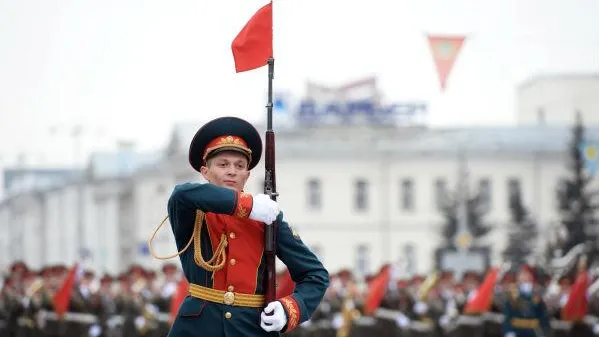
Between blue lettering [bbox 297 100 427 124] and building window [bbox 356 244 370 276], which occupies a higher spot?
blue lettering [bbox 297 100 427 124]

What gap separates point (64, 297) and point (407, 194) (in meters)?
61.5

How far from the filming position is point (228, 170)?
304 inches

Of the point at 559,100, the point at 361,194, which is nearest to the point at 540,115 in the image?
the point at 559,100

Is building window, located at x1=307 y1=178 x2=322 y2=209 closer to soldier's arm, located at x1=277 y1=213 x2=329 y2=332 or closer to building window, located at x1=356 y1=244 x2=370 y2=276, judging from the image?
building window, located at x1=356 y1=244 x2=370 y2=276

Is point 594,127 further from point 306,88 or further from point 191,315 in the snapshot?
point 191,315

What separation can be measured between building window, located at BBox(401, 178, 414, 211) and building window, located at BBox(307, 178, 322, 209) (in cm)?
420

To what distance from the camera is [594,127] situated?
289 feet

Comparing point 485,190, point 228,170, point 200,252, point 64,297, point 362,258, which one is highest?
point 228,170

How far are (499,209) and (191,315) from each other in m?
78.3

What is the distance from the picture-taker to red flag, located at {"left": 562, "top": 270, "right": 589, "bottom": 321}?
24.3 metres

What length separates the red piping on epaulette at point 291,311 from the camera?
300 inches

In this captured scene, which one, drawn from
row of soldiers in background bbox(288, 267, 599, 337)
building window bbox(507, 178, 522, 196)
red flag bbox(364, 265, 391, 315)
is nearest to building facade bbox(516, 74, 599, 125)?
building window bbox(507, 178, 522, 196)

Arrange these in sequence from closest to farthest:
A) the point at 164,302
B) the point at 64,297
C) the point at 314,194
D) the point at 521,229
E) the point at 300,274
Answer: the point at 300,274 → the point at 64,297 → the point at 164,302 → the point at 521,229 → the point at 314,194

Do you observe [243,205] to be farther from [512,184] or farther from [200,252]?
[512,184]
